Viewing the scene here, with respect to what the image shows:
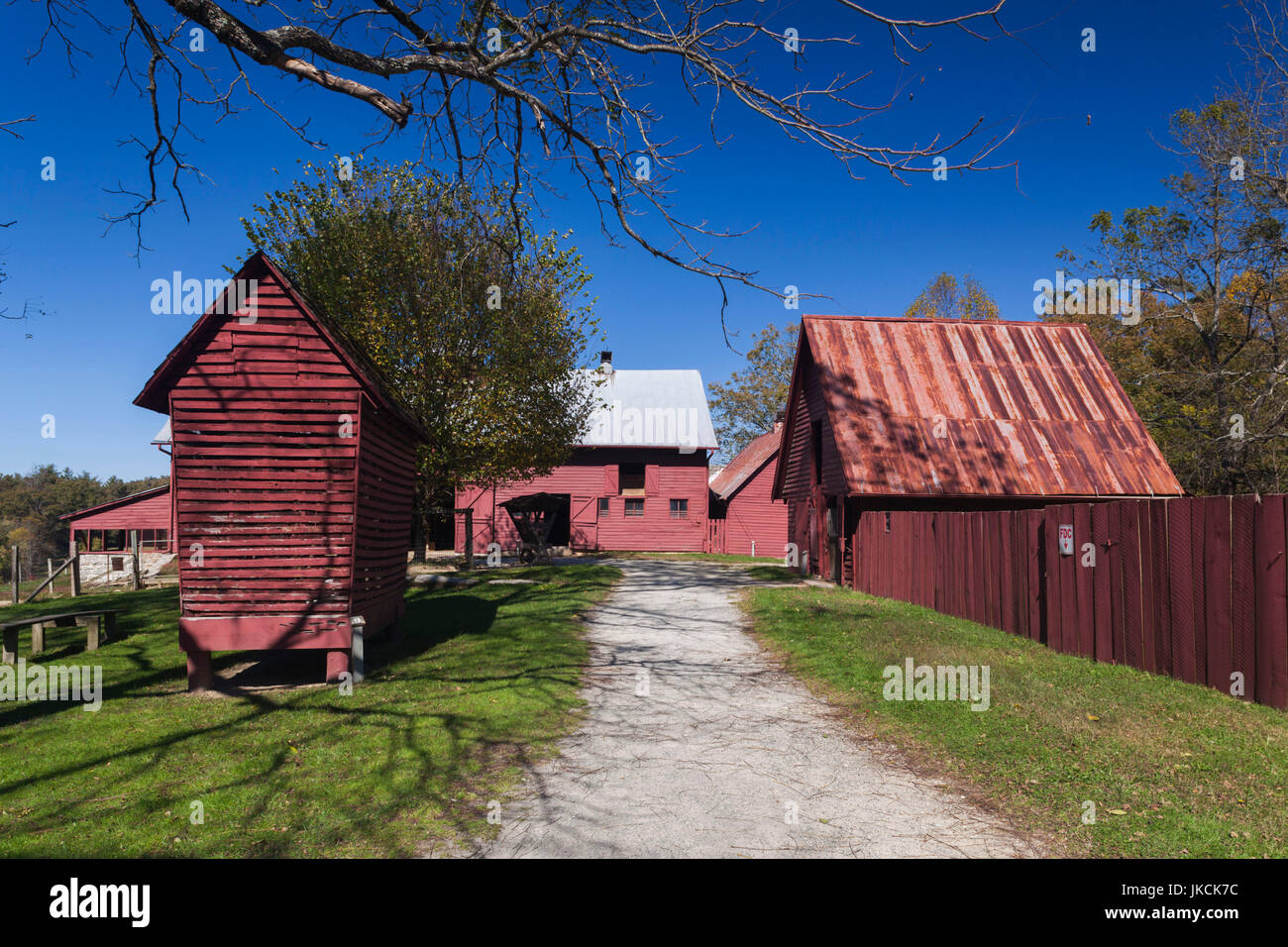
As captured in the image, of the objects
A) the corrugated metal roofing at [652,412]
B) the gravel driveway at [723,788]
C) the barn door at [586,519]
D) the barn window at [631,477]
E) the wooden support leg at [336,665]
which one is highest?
the corrugated metal roofing at [652,412]

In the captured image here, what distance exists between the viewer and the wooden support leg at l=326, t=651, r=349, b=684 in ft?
29.7

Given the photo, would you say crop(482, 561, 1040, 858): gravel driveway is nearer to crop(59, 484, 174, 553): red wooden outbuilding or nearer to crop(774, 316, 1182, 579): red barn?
crop(774, 316, 1182, 579): red barn

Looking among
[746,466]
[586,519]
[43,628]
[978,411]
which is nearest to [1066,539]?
[978,411]

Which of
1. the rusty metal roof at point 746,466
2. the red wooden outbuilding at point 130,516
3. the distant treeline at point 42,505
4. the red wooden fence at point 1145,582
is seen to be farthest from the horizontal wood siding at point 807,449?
the distant treeline at point 42,505

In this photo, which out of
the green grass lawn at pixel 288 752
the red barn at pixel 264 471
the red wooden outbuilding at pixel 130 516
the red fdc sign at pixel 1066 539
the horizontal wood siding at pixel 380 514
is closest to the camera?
the green grass lawn at pixel 288 752

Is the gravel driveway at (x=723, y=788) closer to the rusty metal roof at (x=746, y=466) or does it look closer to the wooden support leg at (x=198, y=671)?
the wooden support leg at (x=198, y=671)

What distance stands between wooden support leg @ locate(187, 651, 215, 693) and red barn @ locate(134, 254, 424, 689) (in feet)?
0.04

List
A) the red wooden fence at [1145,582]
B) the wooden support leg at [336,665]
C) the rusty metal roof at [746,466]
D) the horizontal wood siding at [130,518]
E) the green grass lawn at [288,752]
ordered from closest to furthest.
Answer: the green grass lawn at [288,752] → the red wooden fence at [1145,582] → the wooden support leg at [336,665] → the horizontal wood siding at [130,518] → the rusty metal roof at [746,466]

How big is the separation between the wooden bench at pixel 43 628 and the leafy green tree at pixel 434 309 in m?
8.75

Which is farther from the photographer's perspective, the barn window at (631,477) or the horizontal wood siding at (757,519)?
the horizontal wood siding at (757,519)

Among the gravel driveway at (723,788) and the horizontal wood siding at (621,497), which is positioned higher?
the horizontal wood siding at (621,497)

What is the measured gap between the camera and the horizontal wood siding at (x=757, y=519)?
36.1 meters
